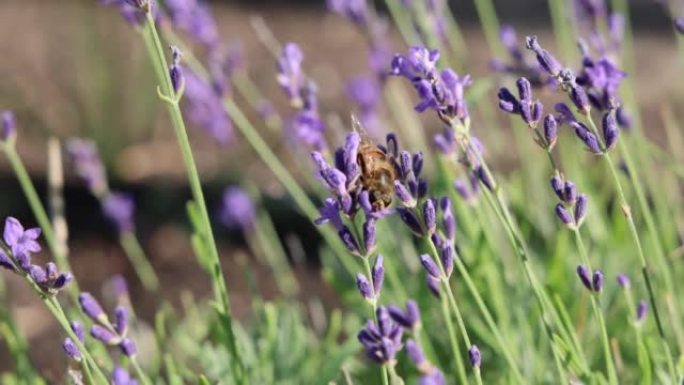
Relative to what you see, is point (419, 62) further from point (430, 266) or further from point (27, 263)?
point (27, 263)

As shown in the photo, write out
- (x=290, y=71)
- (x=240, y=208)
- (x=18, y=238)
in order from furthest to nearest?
(x=240, y=208) → (x=290, y=71) → (x=18, y=238)

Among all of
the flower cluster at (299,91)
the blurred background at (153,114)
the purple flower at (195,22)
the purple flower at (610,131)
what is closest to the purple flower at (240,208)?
the blurred background at (153,114)

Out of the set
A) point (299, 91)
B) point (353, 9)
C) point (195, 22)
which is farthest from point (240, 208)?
point (299, 91)

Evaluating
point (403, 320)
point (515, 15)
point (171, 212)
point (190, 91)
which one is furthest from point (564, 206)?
point (515, 15)

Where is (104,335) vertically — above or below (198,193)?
below

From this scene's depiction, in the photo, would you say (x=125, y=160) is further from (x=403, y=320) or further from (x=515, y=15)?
(x=403, y=320)

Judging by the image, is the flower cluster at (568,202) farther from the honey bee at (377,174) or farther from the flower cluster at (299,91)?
the flower cluster at (299,91)

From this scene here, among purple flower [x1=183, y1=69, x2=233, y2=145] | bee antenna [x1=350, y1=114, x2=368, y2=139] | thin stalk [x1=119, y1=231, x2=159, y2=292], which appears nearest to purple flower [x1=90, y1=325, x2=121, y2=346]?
bee antenna [x1=350, y1=114, x2=368, y2=139]
